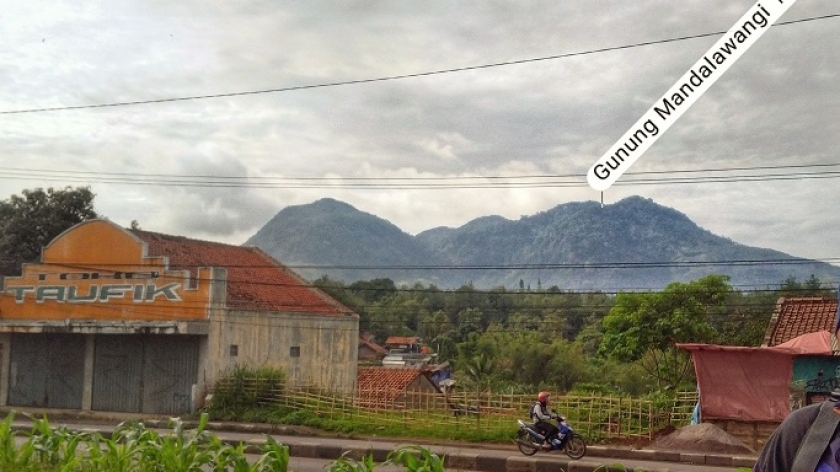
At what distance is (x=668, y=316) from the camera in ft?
109

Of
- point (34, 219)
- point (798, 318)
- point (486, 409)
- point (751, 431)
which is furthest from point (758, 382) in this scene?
point (34, 219)

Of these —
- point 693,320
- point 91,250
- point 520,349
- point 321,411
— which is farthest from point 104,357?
point 520,349

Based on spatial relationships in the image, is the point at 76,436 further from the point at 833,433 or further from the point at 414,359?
the point at 414,359

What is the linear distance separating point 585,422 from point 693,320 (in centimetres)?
1348

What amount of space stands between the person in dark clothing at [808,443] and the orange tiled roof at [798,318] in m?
23.8

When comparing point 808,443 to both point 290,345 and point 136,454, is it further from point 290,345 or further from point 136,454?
point 290,345

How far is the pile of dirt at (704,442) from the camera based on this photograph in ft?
59.5

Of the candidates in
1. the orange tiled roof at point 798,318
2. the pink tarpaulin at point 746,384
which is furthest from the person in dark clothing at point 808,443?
the orange tiled roof at point 798,318

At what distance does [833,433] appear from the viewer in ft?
7.91

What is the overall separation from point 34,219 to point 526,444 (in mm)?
36417

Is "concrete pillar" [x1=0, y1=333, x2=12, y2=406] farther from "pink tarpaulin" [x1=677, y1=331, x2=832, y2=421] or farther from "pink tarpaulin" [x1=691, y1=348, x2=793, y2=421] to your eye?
"pink tarpaulin" [x1=691, y1=348, x2=793, y2=421]

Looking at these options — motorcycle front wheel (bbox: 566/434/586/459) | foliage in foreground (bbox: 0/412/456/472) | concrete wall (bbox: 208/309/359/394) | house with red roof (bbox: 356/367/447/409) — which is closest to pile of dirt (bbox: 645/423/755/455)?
motorcycle front wheel (bbox: 566/434/586/459)

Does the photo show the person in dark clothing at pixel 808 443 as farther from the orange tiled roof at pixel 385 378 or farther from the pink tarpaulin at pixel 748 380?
the orange tiled roof at pixel 385 378

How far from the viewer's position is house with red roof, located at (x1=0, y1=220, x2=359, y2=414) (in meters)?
26.4
